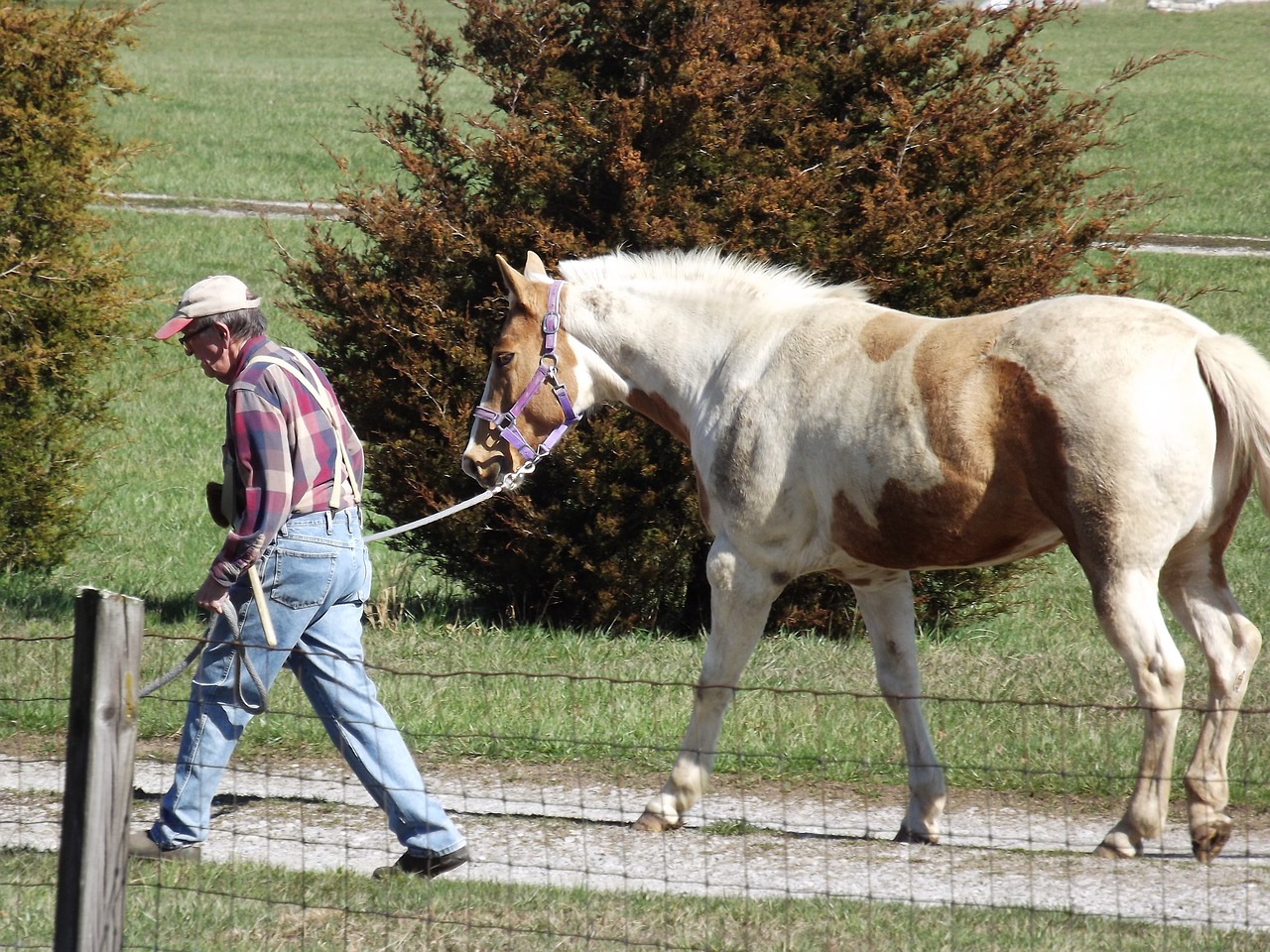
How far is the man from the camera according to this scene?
4.77 meters

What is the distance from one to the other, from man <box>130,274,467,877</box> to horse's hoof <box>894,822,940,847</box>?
1.68 m

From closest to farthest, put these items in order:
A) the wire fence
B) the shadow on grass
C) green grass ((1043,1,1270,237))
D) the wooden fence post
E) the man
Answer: the wooden fence post < the wire fence < the man < the shadow on grass < green grass ((1043,1,1270,237))

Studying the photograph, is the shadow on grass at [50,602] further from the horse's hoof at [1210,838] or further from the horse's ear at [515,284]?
the horse's hoof at [1210,838]

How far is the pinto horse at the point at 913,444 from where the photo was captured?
16.1ft

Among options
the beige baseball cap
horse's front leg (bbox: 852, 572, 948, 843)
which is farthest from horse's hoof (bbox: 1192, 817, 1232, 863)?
the beige baseball cap

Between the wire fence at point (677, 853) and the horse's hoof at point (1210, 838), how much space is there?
0.06 meters

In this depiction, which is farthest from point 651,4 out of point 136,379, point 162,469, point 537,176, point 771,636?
point 136,379

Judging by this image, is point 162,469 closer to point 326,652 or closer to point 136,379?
point 136,379

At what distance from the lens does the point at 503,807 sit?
5.98 m

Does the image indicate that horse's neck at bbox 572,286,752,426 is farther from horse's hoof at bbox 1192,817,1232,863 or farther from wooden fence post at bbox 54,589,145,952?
wooden fence post at bbox 54,589,145,952

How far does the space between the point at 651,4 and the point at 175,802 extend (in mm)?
4968

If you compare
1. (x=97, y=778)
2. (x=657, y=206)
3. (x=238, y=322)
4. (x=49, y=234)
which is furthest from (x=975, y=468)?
(x=49, y=234)

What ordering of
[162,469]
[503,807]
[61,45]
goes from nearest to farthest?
[503,807], [61,45], [162,469]

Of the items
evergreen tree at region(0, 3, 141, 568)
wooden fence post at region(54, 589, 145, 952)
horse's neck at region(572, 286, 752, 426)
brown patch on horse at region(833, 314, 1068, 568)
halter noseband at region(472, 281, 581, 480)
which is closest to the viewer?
wooden fence post at region(54, 589, 145, 952)
